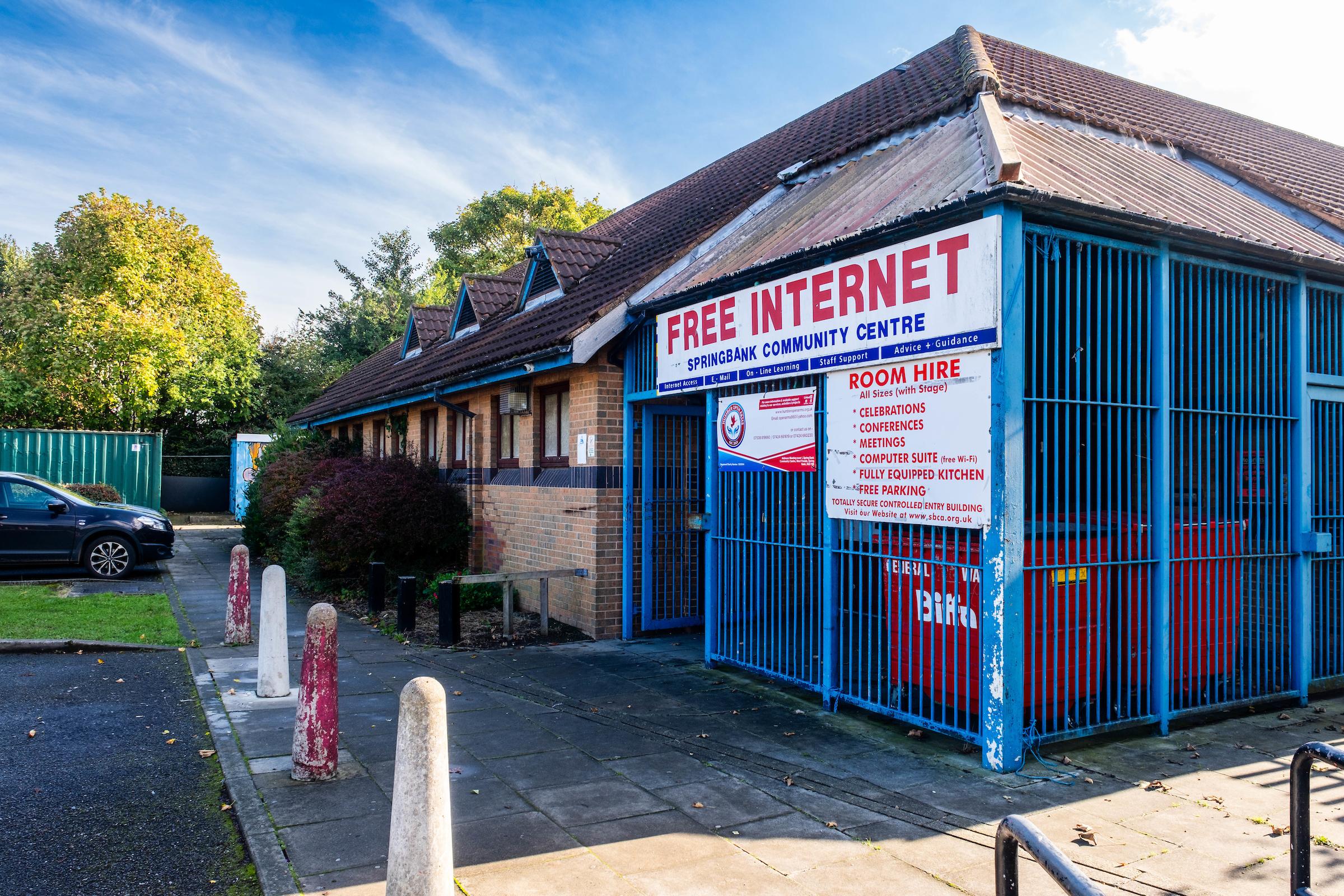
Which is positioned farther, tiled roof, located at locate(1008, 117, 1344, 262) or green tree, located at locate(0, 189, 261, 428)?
Result: green tree, located at locate(0, 189, 261, 428)

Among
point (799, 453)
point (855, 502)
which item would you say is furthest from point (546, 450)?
point (855, 502)

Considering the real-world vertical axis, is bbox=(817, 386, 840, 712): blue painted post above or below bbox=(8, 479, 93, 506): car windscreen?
below

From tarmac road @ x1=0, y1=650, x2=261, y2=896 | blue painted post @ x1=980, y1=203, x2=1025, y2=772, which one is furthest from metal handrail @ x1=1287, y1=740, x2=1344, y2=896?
tarmac road @ x1=0, y1=650, x2=261, y2=896

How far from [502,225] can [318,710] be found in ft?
120

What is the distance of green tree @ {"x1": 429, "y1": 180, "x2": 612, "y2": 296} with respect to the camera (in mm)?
38781

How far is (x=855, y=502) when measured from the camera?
21.2 feet

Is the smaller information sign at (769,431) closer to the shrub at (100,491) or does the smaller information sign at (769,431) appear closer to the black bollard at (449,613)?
the black bollard at (449,613)

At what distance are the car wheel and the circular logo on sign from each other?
11095 mm

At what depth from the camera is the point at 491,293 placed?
54.4 feet

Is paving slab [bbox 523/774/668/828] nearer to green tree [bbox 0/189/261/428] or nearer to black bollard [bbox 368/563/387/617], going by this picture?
black bollard [bbox 368/563/387/617]

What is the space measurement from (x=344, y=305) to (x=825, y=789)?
39529 mm

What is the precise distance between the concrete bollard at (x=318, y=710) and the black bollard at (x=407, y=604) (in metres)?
4.85

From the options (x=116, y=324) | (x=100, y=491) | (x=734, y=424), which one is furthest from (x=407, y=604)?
(x=116, y=324)

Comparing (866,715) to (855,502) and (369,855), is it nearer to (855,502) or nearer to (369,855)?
(855,502)
